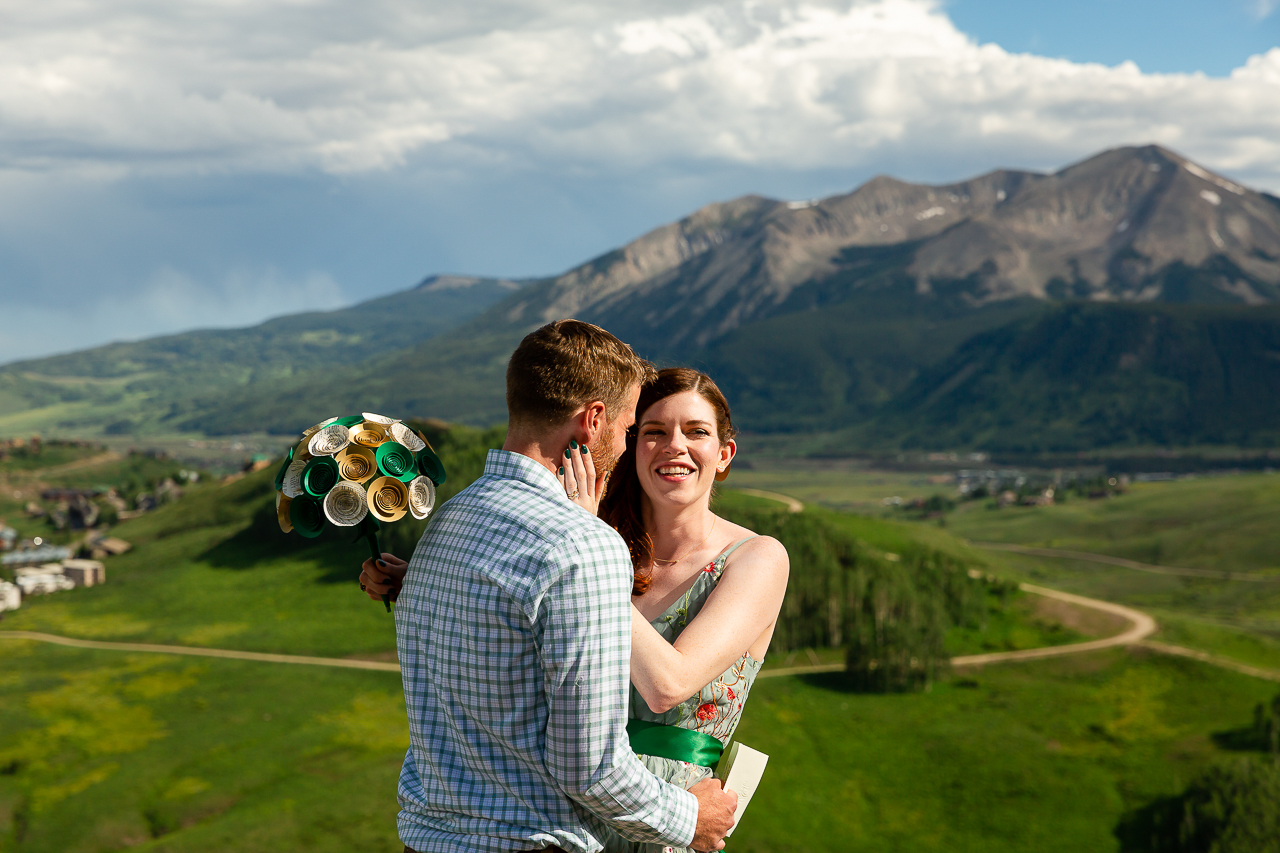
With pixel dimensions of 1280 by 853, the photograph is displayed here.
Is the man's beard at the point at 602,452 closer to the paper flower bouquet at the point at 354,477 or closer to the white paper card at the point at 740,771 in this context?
the paper flower bouquet at the point at 354,477

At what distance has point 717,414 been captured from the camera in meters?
6.81

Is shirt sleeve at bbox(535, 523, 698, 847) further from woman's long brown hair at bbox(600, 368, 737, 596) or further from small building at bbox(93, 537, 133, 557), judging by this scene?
small building at bbox(93, 537, 133, 557)

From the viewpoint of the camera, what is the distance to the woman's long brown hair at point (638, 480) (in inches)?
261

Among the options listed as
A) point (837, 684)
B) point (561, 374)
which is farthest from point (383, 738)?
point (561, 374)

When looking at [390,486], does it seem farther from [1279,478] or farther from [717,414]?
[1279,478]

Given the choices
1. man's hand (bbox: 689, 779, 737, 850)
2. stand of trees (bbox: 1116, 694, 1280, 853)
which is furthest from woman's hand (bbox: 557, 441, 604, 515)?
stand of trees (bbox: 1116, 694, 1280, 853)

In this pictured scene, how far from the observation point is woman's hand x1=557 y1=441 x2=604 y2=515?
17.2 ft

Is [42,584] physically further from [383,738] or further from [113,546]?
[383,738]

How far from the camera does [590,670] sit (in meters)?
4.55

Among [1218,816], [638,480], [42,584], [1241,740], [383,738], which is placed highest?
[638,480]

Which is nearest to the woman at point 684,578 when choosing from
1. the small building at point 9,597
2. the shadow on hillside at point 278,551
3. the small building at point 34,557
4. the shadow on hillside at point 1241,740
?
the shadow on hillside at point 1241,740

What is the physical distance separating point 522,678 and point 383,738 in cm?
6702

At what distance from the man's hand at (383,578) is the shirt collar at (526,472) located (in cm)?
114

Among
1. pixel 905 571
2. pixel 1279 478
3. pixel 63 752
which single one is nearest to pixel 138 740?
pixel 63 752
